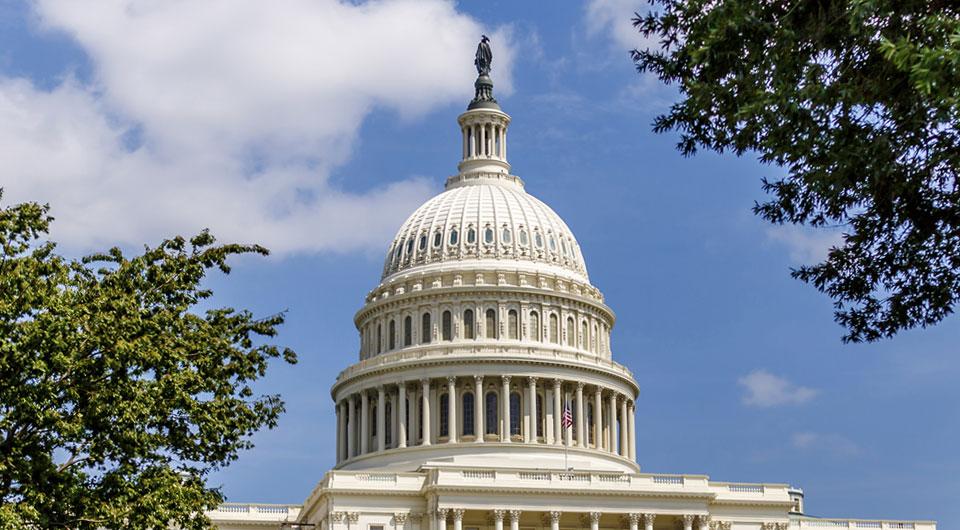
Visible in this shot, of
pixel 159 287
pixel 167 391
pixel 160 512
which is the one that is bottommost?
pixel 160 512

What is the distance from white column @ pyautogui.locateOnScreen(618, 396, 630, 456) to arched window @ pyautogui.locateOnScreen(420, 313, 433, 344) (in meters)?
16.1

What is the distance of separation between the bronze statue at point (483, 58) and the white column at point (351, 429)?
34.2 metres

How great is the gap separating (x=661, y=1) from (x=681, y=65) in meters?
1.29

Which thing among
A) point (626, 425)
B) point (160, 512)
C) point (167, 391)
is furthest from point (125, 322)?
point (626, 425)

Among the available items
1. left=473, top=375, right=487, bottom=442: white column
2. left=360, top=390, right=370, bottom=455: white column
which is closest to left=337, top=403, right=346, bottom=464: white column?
left=360, top=390, right=370, bottom=455: white column

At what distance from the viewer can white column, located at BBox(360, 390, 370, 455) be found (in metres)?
117

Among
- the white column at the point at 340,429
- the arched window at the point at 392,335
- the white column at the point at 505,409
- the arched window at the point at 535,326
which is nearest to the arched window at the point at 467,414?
the white column at the point at 505,409

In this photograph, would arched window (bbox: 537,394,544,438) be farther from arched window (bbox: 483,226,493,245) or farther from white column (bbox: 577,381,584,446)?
arched window (bbox: 483,226,493,245)

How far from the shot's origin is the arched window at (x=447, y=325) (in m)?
118

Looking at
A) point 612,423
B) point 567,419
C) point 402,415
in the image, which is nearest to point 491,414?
point 402,415

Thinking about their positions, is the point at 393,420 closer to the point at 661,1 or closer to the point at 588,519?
the point at 588,519

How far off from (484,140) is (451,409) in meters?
28.3

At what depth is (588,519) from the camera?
97.2 m

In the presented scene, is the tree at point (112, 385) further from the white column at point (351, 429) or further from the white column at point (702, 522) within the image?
the white column at point (351, 429)
